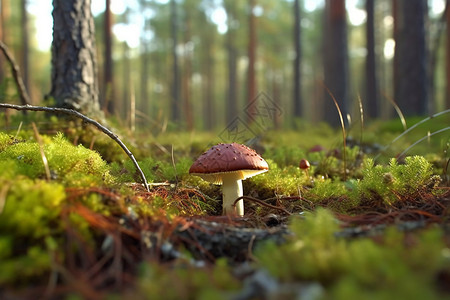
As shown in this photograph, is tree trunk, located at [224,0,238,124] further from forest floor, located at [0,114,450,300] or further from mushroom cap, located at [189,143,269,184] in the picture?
forest floor, located at [0,114,450,300]

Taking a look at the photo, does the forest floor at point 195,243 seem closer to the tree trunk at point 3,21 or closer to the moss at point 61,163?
the moss at point 61,163

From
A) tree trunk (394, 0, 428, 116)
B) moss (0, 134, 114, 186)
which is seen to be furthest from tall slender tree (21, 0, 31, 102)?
moss (0, 134, 114, 186)

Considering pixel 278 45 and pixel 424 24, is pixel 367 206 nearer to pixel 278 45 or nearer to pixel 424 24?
pixel 424 24

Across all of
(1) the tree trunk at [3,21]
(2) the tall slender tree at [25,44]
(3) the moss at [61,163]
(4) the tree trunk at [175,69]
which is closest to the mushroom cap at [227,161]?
(3) the moss at [61,163]

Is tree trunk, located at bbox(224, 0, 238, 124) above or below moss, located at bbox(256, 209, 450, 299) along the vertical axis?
above

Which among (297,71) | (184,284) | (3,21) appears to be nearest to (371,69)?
(297,71)
